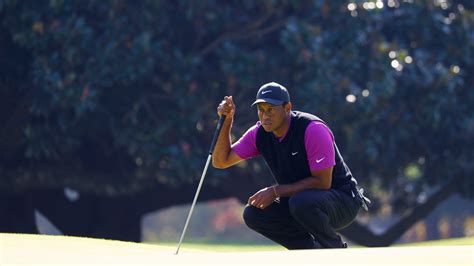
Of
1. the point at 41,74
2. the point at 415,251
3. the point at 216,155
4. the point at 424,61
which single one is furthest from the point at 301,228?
the point at 424,61

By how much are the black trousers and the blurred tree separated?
21.2 ft

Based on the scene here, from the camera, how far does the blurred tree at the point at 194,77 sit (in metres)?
15.4

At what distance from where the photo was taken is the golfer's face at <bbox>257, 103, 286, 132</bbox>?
856cm

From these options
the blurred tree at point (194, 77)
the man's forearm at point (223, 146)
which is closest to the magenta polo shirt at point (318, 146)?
the man's forearm at point (223, 146)

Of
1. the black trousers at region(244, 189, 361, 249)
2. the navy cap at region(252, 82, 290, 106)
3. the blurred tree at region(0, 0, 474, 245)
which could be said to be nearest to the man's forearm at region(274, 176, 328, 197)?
the black trousers at region(244, 189, 361, 249)

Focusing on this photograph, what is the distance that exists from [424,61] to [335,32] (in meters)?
1.57

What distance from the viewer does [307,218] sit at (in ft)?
27.7

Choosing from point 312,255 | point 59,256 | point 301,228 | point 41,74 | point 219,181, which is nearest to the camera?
point 312,255

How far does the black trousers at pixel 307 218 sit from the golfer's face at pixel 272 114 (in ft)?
A: 1.82

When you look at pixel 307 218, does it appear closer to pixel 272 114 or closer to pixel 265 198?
pixel 265 198

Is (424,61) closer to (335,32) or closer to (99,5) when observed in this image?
(335,32)

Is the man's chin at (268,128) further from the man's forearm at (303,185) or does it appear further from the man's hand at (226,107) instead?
the man's forearm at (303,185)

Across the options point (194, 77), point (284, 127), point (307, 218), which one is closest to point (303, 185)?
point (307, 218)

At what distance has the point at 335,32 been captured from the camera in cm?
1639
